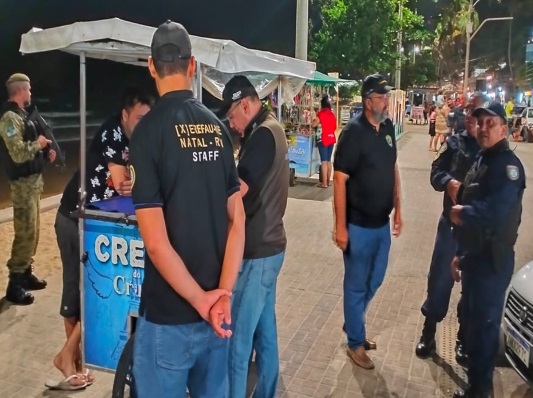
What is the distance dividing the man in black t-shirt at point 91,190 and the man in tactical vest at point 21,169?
168 cm

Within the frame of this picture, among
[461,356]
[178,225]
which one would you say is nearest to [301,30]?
[461,356]

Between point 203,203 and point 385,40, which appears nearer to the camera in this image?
point 203,203

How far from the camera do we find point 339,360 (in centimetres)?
445

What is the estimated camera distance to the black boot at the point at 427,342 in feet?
15.0

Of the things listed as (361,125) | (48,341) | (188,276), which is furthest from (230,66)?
(48,341)

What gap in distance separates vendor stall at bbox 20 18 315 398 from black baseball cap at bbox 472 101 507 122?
1.50 m

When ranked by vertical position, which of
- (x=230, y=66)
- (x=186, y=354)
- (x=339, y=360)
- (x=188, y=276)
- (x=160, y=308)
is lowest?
(x=339, y=360)

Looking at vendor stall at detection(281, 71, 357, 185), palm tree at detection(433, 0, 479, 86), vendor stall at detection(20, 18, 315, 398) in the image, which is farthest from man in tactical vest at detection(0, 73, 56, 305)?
palm tree at detection(433, 0, 479, 86)

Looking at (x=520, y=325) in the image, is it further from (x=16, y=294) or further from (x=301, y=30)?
(x=301, y=30)

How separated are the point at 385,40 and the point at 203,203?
22.8m

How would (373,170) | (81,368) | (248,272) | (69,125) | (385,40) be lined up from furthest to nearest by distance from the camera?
1. (385,40)
2. (69,125)
3. (373,170)
4. (81,368)
5. (248,272)

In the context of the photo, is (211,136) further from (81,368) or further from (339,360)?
(339,360)

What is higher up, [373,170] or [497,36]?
[497,36]

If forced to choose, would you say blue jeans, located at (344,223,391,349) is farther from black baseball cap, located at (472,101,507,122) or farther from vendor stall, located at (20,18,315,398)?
vendor stall, located at (20,18,315,398)
